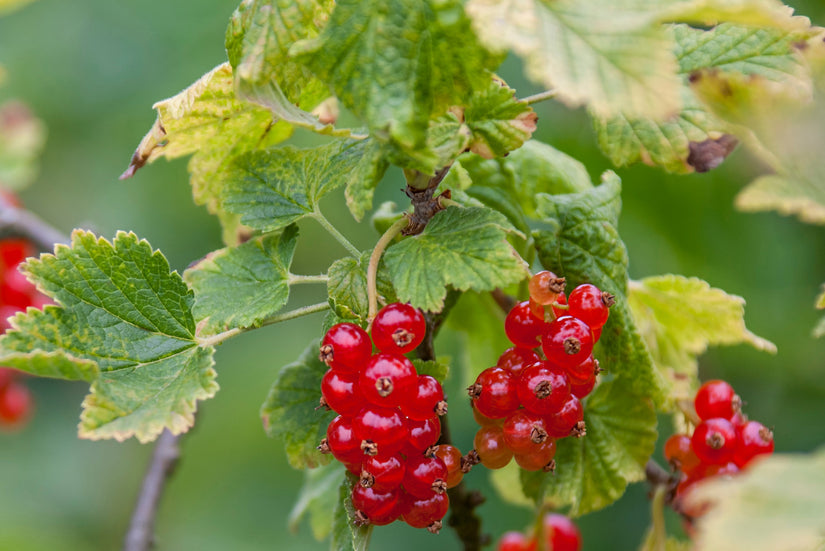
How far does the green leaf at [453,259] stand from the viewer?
70 centimetres

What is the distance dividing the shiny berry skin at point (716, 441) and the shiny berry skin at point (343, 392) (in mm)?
375

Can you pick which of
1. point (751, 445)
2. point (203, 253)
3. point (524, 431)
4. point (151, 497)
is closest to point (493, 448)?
point (524, 431)

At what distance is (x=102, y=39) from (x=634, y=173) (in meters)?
2.21

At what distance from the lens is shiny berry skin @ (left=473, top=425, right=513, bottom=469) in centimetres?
78

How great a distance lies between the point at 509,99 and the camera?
75 cm

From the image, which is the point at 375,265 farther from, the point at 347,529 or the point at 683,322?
the point at 683,322

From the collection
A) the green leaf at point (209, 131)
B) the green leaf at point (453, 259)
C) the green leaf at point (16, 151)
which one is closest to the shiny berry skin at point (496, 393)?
the green leaf at point (453, 259)

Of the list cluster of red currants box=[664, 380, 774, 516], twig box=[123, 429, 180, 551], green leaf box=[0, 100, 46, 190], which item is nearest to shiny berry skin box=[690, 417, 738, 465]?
cluster of red currants box=[664, 380, 774, 516]

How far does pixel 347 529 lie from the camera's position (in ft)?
2.62

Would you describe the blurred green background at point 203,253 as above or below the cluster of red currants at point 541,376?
below

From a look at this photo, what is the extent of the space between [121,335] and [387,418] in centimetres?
30

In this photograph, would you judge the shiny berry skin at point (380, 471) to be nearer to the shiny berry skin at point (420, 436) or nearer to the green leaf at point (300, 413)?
the shiny berry skin at point (420, 436)

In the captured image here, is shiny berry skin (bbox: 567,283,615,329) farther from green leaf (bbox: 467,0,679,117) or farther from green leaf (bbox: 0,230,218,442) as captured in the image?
green leaf (bbox: 0,230,218,442)

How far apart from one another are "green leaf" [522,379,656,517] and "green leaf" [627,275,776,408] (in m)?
0.06
